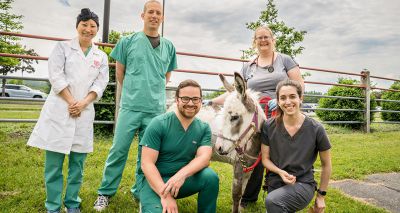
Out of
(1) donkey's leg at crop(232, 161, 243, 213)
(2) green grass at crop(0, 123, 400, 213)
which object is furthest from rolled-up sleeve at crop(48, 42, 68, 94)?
(1) donkey's leg at crop(232, 161, 243, 213)

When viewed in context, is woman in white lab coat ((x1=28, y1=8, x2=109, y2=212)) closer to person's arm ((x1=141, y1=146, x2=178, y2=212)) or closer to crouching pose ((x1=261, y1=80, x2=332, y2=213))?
person's arm ((x1=141, y1=146, x2=178, y2=212))

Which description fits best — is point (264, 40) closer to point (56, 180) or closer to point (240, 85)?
point (240, 85)

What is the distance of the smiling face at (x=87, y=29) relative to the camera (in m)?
2.84

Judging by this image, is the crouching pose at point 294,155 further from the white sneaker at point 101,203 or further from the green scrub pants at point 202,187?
the white sneaker at point 101,203

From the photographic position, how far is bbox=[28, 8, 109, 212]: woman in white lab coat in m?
2.71

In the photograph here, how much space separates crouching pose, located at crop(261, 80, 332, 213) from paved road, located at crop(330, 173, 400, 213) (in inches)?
70.1

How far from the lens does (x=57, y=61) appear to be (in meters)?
2.77

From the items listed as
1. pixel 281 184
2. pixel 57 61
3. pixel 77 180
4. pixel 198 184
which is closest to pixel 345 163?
pixel 281 184

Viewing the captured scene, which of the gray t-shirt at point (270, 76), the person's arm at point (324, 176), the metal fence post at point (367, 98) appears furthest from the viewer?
the metal fence post at point (367, 98)

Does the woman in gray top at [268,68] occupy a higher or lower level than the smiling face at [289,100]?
higher

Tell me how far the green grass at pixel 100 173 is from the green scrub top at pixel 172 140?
93 centimetres

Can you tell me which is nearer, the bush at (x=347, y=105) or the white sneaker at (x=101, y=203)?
the white sneaker at (x=101, y=203)

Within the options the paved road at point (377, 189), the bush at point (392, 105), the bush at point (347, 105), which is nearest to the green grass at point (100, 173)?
the paved road at point (377, 189)

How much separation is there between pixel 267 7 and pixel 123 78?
12.8 m
